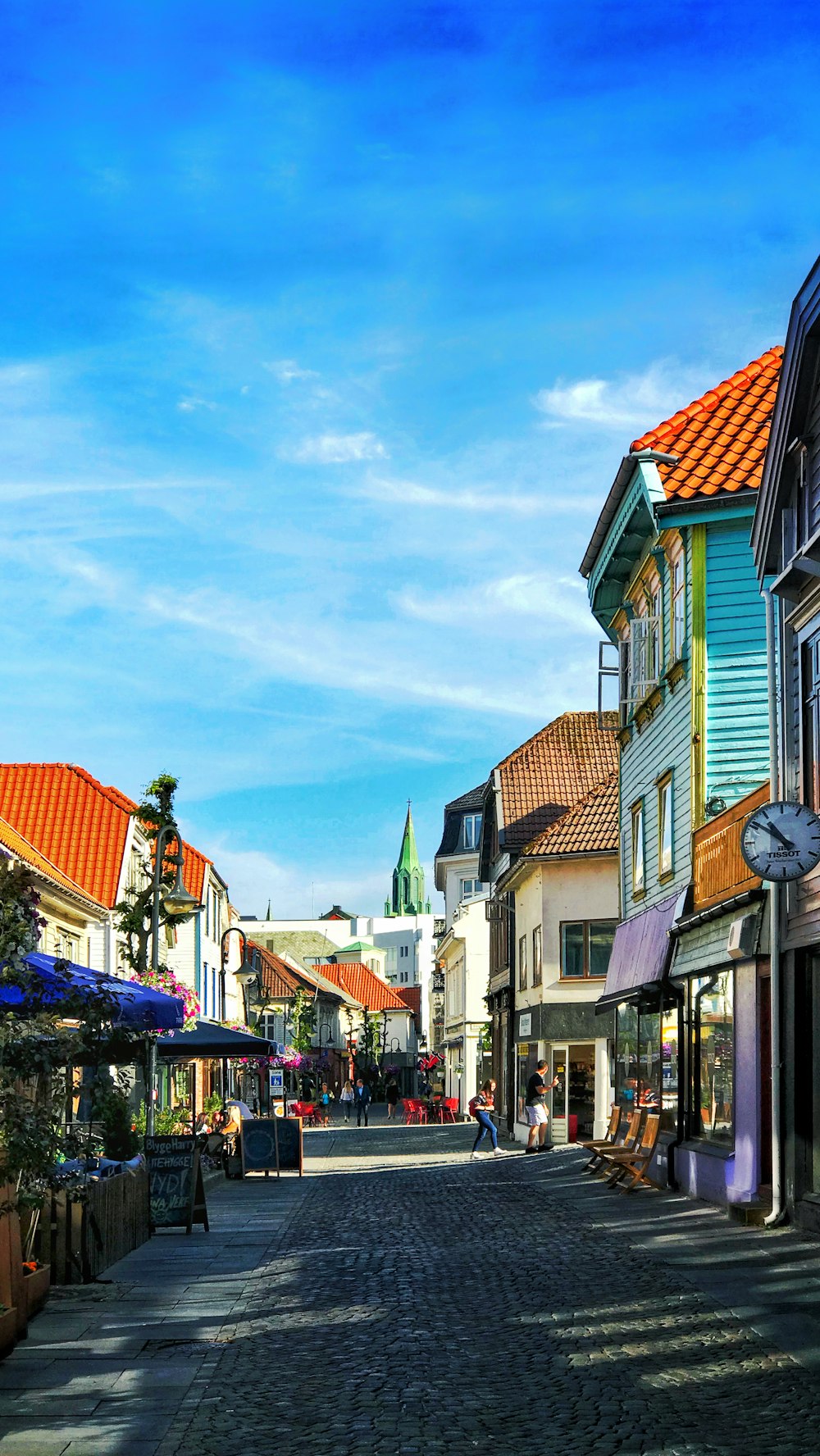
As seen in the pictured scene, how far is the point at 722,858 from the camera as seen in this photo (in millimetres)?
19750

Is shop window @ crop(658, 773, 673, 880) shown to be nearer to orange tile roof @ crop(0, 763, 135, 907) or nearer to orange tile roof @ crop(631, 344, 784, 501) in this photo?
orange tile roof @ crop(631, 344, 784, 501)

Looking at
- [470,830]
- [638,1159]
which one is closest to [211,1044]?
[638,1159]

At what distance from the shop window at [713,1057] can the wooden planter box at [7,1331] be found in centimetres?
1092

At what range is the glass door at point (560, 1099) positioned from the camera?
124 ft

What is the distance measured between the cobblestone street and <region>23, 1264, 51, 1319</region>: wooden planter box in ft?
0.45

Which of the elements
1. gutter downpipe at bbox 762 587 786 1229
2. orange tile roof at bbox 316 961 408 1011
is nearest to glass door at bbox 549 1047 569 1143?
gutter downpipe at bbox 762 587 786 1229

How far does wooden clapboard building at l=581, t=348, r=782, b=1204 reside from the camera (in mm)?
18844

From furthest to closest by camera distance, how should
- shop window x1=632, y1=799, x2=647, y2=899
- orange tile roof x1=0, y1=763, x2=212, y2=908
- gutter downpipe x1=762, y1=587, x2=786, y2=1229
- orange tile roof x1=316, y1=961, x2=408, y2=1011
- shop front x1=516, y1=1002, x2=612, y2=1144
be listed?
orange tile roof x1=316, y1=961, x2=408, y2=1011 → orange tile roof x1=0, y1=763, x2=212, y2=908 → shop front x1=516, y1=1002, x2=612, y2=1144 → shop window x1=632, y1=799, x2=647, y2=899 → gutter downpipe x1=762, y1=587, x2=786, y2=1229

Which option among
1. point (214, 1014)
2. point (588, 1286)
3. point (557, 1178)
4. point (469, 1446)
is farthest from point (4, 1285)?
point (214, 1014)

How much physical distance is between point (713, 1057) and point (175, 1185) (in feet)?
23.0

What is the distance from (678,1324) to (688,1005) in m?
11.8

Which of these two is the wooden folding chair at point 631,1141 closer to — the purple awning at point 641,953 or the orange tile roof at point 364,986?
the purple awning at point 641,953

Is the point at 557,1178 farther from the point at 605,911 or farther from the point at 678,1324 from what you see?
the point at 678,1324

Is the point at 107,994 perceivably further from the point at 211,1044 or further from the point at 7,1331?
the point at 211,1044
